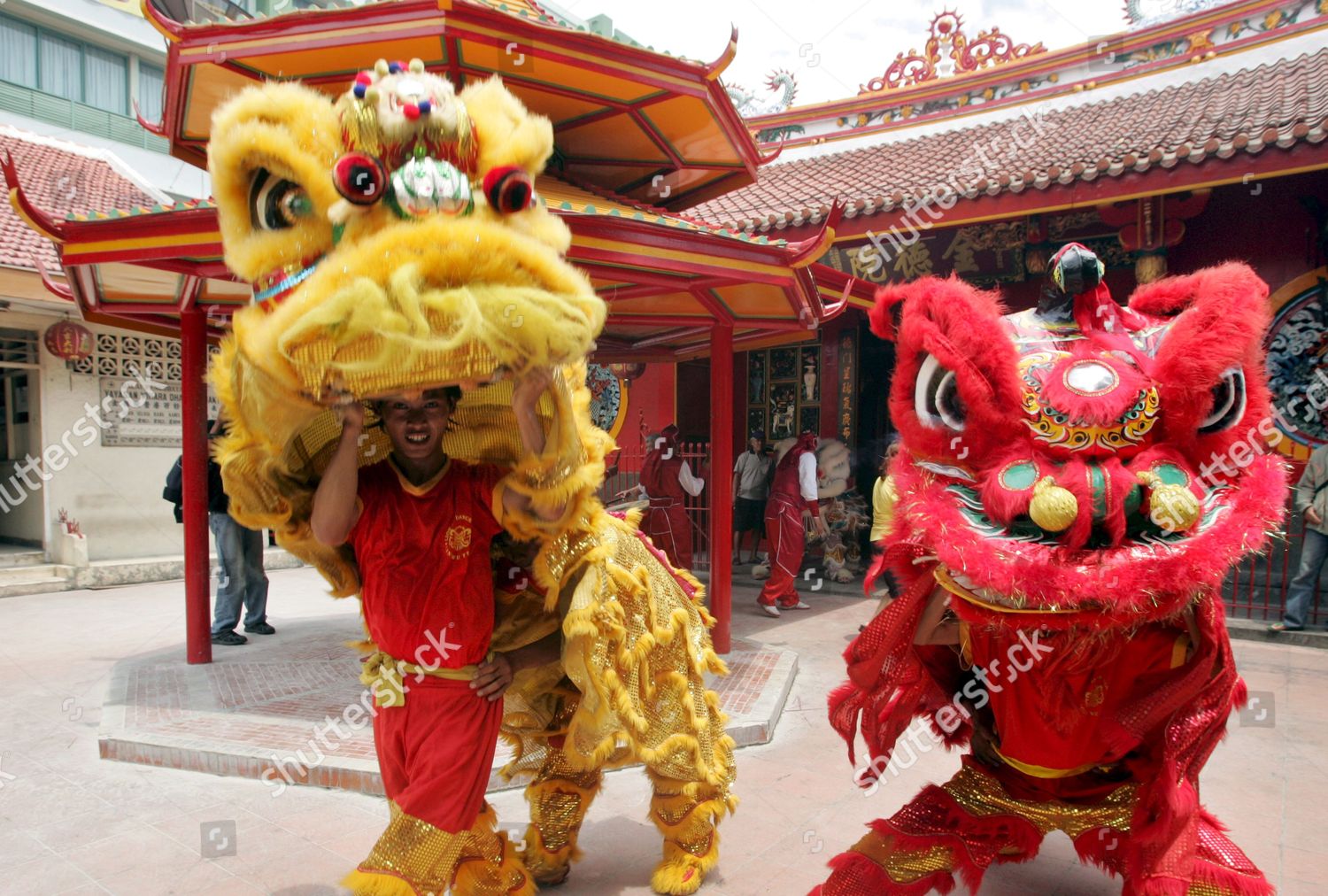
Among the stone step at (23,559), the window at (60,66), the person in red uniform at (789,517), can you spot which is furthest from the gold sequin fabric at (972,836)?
the window at (60,66)

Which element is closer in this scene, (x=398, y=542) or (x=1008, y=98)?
(x=398, y=542)

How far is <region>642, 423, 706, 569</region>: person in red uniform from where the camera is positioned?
328 inches

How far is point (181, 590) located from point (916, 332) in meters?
10.5

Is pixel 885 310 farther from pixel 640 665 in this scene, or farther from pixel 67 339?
pixel 67 339

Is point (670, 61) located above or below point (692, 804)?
above

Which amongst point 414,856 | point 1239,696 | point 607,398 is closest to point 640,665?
point 414,856

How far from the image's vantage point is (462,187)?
1699 mm

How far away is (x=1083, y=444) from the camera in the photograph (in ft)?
6.66

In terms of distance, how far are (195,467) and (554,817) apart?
4.02 meters

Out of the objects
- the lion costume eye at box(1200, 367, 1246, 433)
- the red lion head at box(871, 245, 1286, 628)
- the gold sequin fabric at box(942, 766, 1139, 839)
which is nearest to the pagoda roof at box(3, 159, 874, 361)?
the red lion head at box(871, 245, 1286, 628)

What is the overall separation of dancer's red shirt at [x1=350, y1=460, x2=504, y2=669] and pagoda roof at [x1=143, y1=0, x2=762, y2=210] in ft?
10.3

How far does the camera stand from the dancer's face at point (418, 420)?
6.40 ft

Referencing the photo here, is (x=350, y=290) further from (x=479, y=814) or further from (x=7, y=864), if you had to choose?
(x=7, y=864)

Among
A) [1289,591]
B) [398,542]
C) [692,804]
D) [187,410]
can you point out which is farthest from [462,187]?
[1289,591]
